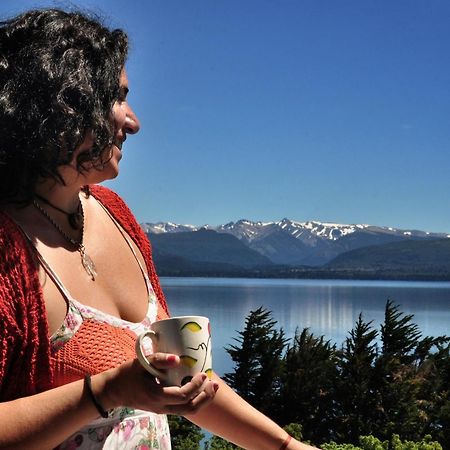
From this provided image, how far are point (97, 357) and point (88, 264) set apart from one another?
0.67ft

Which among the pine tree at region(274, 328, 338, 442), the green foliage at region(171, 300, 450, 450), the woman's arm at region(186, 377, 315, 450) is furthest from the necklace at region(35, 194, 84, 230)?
the pine tree at region(274, 328, 338, 442)

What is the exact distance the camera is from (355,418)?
41.5 feet

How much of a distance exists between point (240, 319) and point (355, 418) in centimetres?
7071

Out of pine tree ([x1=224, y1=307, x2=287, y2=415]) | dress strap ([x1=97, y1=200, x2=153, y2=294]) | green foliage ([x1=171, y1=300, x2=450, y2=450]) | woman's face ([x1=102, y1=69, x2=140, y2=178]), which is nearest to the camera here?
woman's face ([x1=102, y1=69, x2=140, y2=178])

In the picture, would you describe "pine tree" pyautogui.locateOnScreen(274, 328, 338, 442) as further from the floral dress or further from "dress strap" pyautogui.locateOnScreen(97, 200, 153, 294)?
the floral dress

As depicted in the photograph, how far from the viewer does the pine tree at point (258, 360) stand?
1530 centimetres

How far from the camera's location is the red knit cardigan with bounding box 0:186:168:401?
1258 millimetres

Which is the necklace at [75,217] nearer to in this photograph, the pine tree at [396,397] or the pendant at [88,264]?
the pendant at [88,264]

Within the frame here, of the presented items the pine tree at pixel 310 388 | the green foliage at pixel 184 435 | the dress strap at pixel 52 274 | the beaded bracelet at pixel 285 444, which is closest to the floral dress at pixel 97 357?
the dress strap at pixel 52 274

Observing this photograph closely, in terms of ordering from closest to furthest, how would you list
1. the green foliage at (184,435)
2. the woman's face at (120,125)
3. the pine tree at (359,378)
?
the woman's face at (120,125) < the green foliage at (184,435) < the pine tree at (359,378)

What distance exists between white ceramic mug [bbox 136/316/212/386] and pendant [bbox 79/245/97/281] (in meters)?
0.24

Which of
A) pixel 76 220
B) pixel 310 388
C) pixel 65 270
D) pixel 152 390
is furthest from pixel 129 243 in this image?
pixel 310 388

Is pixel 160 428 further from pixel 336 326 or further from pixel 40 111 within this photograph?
pixel 336 326

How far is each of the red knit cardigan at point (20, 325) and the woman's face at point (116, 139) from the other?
0.59 feet
